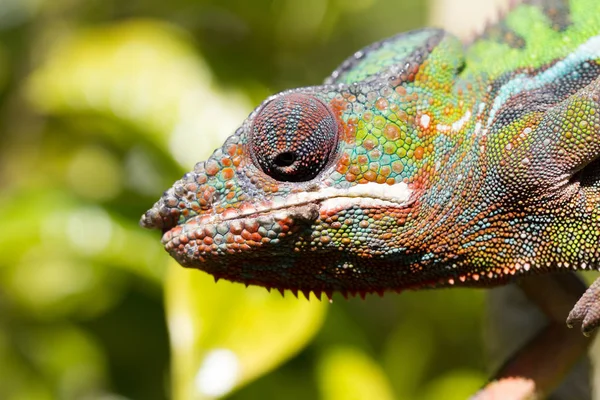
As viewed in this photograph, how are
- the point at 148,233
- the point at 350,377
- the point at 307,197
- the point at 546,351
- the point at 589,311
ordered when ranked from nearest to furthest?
the point at 589,311 < the point at 307,197 < the point at 546,351 < the point at 350,377 < the point at 148,233

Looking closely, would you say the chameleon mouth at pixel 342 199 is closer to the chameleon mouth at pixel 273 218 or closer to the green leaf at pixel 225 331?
the chameleon mouth at pixel 273 218

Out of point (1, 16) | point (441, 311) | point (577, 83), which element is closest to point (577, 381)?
point (577, 83)

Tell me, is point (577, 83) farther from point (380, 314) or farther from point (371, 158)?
point (380, 314)

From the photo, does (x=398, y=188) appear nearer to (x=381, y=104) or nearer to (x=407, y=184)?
(x=407, y=184)

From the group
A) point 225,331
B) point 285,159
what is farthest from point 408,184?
point 225,331

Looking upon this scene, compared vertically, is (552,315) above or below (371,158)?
below
